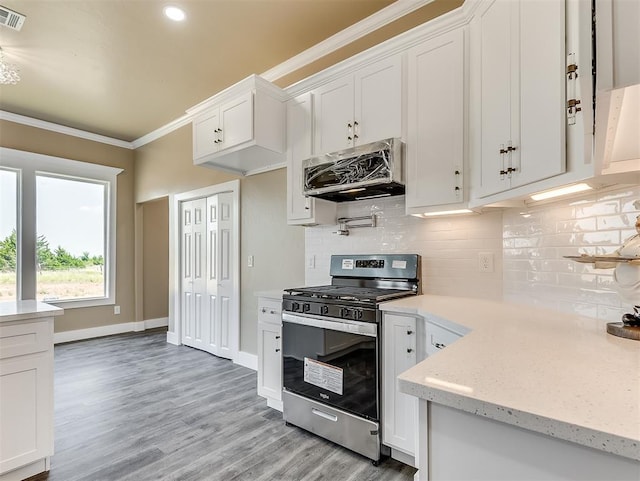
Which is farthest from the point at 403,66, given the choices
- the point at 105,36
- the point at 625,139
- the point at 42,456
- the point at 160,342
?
the point at 160,342

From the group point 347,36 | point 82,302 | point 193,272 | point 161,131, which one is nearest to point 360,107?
point 347,36

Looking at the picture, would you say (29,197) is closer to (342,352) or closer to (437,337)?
(342,352)

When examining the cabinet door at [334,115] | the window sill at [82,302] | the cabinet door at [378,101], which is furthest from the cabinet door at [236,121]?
the window sill at [82,302]

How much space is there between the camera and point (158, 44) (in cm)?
296

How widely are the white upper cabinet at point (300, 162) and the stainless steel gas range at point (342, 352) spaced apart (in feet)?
1.71

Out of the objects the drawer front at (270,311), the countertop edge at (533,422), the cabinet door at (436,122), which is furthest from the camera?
the drawer front at (270,311)

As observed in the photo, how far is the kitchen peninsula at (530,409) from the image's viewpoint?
589 mm

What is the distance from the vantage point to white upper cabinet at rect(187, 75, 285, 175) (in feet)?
8.91

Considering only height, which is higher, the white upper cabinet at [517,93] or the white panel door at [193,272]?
the white upper cabinet at [517,93]

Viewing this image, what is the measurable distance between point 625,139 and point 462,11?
1.35 m

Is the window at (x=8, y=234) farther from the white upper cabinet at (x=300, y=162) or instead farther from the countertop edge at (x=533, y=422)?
the countertop edge at (x=533, y=422)

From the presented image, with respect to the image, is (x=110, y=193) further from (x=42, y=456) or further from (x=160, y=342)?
(x=42, y=456)

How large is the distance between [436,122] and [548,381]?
170 centimetres

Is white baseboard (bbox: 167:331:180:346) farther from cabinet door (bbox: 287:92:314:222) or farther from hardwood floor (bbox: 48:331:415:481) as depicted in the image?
cabinet door (bbox: 287:92:314:222)
